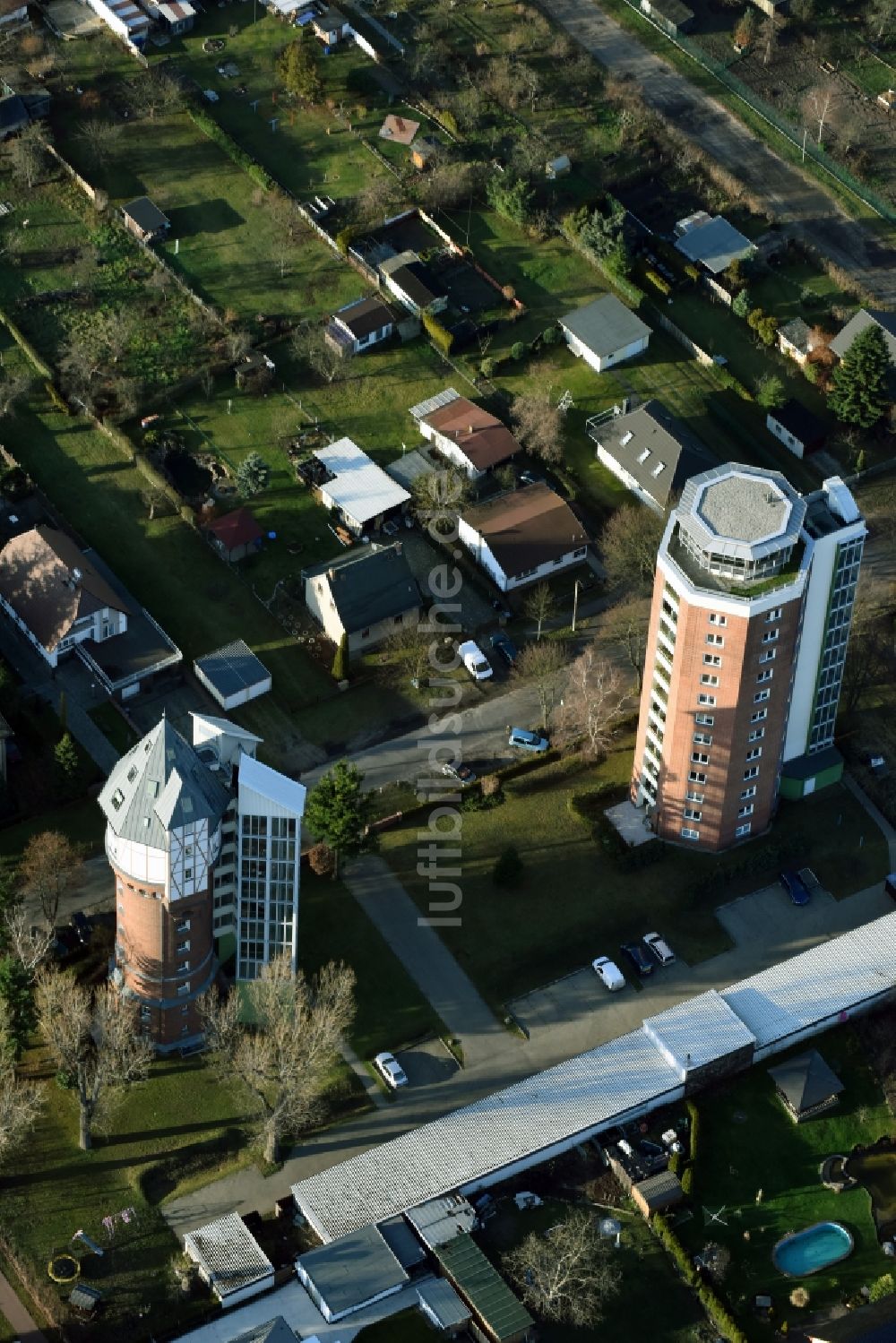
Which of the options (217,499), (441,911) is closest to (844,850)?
(441,911)

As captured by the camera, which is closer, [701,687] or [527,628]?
[701,687]

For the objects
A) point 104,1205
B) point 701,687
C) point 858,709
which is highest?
point 701,687

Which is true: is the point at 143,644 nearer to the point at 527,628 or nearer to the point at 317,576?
the point at 317,576

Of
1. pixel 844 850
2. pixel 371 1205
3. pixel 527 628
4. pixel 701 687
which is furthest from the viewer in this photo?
pixel 527 628

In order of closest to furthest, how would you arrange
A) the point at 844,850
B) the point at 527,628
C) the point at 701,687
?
1. the point at 701,687
2. the point at 844,850
3. the point at 527,628

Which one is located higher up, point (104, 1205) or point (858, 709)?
point (858, 709)

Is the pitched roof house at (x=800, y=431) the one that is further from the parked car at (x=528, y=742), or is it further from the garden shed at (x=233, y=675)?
the garden shed at (x=233, y=675)
